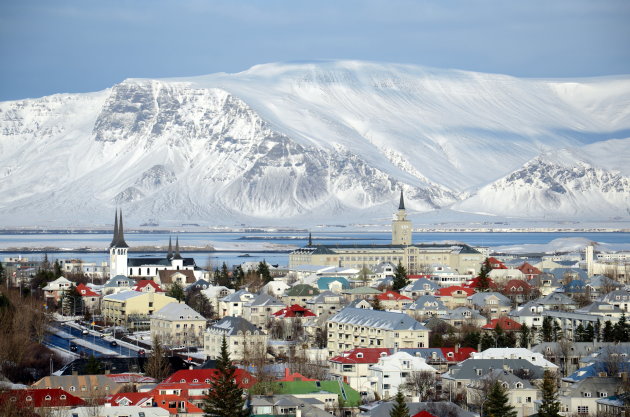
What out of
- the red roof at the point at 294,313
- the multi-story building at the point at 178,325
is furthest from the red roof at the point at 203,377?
the red roof at the point at 294,313

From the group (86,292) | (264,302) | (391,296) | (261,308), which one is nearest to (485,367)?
(261,308)

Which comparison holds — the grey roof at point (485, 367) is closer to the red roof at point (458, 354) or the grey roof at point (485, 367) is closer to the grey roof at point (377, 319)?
the red roof at point (458, 354)

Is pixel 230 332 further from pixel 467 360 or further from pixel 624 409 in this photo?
pixel 624 409

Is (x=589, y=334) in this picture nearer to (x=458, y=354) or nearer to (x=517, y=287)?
(x=458, y=354)

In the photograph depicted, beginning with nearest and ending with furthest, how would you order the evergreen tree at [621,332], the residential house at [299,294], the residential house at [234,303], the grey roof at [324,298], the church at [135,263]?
the evergreen tree at [621,332] < the grey roof at [324,298] < the residential house at [234,303] < the residential house at [299,294] < the church at [135,263]

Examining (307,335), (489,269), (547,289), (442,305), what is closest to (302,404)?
(307,335)

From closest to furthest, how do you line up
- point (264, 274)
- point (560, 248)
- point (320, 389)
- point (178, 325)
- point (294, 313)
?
point (320, 389) < point (178, 325) < point (294, 313) < point (264, 274) < point (560, 248)
